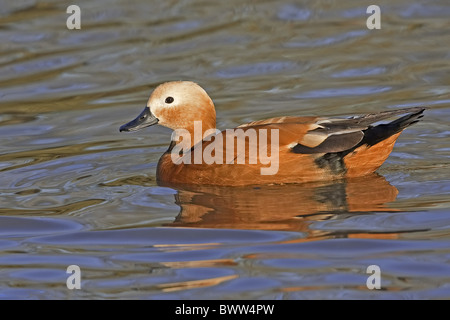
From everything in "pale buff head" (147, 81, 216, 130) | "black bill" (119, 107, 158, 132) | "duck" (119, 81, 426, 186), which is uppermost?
"pale buff head" (147, 81, 216, 130)

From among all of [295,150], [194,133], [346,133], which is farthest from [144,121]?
[346,133]

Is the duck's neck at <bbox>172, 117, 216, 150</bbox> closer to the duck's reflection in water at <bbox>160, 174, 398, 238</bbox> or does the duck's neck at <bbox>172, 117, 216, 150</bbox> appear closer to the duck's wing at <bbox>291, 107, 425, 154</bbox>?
the duck's reflection in water at <bbox>160, 174, 398, 238</bbox>

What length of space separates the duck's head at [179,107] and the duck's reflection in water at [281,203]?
0.70 metres

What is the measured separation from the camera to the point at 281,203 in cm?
813

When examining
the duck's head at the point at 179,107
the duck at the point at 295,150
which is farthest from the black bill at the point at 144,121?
the duck at the point at 295,150

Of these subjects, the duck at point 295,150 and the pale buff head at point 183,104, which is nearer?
the duck at point 295,150

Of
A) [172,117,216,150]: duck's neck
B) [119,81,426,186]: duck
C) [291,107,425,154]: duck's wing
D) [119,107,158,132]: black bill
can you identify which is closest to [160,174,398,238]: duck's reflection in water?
[119,81,426,186]: duck

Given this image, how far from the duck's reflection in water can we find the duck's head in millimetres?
700

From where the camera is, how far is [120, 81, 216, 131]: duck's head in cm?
920

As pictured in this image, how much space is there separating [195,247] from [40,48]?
23.1 feet

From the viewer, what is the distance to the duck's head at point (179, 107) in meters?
9.20

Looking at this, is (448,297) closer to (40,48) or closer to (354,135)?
(354,135)

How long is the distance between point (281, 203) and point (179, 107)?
5.23 ft

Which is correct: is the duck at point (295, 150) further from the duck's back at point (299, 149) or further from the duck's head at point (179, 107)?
the duck's head at point (179, 107)
